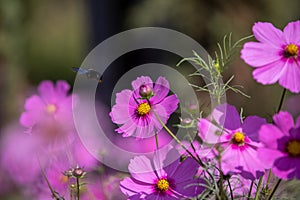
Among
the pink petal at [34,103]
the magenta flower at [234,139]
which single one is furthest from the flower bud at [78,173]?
the pink petal at [34,103]

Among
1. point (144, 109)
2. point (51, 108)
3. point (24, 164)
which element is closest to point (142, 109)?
point (144, 109)

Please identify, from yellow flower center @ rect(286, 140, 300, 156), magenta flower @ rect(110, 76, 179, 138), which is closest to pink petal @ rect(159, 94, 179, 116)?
magenta flower @ rect(110, 76, 179, 138)

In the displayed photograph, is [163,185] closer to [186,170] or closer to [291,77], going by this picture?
[186,170]

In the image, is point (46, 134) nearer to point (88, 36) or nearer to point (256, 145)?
point (256, 145)

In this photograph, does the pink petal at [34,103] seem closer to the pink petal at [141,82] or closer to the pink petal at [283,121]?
the pink petal at [141,82]

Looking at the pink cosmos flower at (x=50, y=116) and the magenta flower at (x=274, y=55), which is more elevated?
the pink cosmos flower at (x=50, y=116)

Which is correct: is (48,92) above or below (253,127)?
above

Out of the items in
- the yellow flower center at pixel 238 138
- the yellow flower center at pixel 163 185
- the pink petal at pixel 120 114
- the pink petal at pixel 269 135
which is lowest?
the pink petal at pixel 269 135

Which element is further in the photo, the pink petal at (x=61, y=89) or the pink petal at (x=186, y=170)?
the pink petal at (x=61, y=89)
